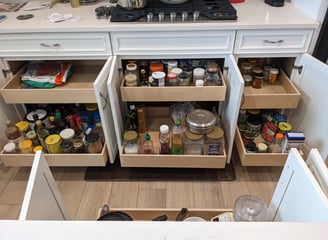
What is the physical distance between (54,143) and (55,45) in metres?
0.53

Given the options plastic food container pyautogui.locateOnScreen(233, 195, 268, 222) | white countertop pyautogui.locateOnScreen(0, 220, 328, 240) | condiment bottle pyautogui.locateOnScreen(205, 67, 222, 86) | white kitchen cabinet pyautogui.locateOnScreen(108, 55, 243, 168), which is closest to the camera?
white countertop pyautogui.locateOnScreen(0, 220, 328, 240)

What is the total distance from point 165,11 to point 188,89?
0.42m

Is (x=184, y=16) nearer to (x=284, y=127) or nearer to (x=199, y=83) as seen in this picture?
(x=199, y=83)

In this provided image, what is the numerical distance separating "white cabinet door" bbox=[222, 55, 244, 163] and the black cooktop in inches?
8.9

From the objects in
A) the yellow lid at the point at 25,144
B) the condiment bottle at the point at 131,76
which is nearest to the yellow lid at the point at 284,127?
the condiment bottle at the point at 131,76

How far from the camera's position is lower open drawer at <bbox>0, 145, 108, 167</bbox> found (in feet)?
4.69

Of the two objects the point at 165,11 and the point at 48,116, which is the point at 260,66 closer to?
the point at 165,11

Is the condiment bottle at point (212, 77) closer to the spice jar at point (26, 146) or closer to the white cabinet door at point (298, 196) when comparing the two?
the white cabinet door at point (298, 196)

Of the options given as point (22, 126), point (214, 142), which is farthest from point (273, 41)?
point (22, 126)

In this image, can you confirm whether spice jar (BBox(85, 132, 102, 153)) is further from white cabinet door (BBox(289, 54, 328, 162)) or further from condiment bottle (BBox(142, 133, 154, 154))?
white cabinet door (BBox(289, 54, 328, 162))

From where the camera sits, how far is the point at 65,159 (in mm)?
1456

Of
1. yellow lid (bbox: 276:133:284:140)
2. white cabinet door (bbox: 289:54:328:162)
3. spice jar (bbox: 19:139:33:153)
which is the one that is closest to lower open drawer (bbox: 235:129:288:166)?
yellow lid (bbox: 276:133:284:140)

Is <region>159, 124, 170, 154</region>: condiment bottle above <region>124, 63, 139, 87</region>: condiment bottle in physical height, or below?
below

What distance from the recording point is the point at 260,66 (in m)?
1.61
